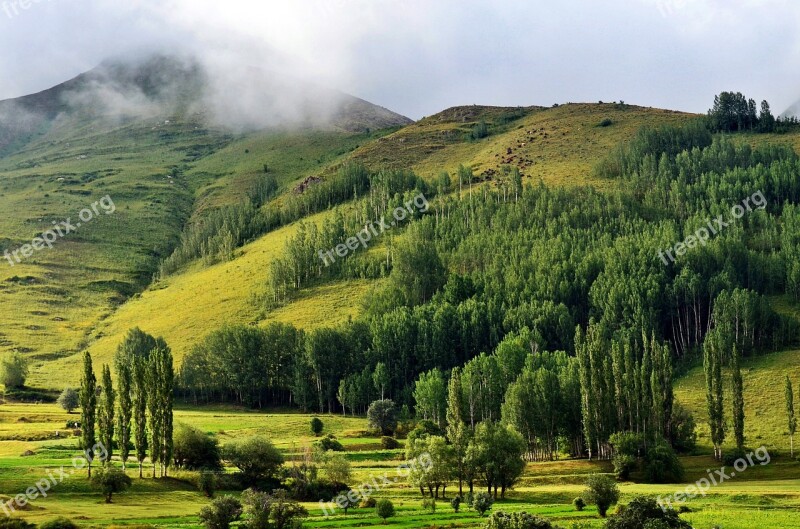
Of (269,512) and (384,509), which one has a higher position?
(269,512)

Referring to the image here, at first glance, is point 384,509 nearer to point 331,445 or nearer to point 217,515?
point 217,515

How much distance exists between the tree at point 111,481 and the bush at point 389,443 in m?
48.2

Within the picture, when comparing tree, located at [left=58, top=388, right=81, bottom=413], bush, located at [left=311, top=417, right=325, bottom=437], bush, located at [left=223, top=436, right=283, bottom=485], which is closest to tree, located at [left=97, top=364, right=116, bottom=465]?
bush, located at [left=223, top=436, right=283, bottom=485]

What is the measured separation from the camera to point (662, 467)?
10938 centimetres

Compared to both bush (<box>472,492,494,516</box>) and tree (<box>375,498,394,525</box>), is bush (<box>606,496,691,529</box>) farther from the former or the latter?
tree (<box>375,498,394,525</box>)

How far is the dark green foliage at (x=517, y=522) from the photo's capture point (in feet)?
222

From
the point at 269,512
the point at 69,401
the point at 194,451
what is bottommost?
the point at 269,512

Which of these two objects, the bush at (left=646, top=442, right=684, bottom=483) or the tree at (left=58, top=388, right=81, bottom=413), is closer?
the bush at (left=646, top=442, right=684, bottom=483)

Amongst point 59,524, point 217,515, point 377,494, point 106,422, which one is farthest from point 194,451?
point 59,524

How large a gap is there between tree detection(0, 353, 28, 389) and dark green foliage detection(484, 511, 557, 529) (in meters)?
147

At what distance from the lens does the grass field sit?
7938 cm

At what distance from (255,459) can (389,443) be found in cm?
3530

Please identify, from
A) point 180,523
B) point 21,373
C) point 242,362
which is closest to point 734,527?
point 180,523

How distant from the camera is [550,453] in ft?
433
